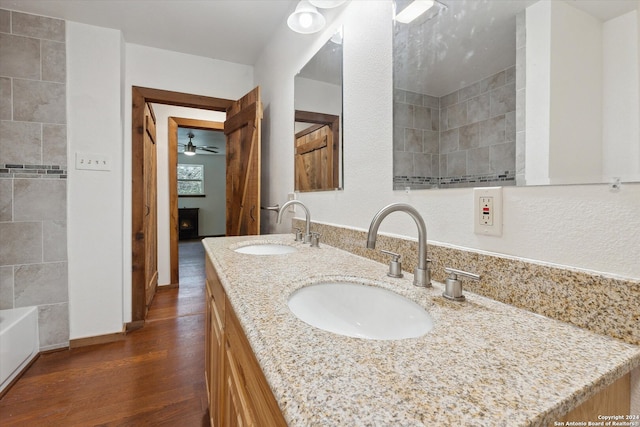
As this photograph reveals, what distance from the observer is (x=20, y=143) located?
1898 mm

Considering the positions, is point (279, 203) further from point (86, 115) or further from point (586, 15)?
point (586, 15)

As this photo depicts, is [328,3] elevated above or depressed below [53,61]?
below

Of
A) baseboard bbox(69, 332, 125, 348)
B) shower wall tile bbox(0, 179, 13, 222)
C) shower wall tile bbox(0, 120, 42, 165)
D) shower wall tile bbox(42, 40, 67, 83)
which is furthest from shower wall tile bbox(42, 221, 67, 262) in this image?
shower wall tile bbox(42, 40, 67, 83)

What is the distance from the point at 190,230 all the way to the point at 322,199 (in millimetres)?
6697

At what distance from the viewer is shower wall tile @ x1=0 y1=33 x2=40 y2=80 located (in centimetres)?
→ 187

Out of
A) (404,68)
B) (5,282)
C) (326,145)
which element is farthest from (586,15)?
(5,282)

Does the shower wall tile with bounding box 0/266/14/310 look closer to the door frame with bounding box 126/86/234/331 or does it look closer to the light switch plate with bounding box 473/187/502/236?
the door frame with bounding box 126/86/234/331

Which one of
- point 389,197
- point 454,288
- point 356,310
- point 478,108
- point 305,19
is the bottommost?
point 356,310

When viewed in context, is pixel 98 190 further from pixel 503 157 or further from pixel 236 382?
pixel 503 157

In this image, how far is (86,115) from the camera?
6.68ft

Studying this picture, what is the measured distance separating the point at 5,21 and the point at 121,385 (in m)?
2.40

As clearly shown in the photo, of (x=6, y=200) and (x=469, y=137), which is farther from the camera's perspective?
(x=6, y=200)

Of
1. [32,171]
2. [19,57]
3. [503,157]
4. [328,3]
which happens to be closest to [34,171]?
[32,171]

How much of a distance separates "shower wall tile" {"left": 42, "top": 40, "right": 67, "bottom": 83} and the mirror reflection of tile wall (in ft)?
7.53
